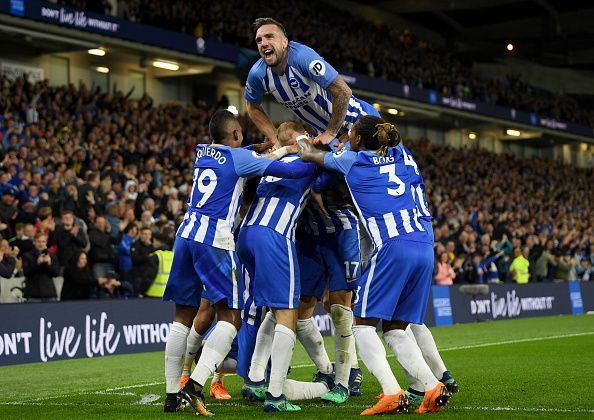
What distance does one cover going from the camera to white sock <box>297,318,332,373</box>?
29.5 ft

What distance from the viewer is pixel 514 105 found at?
48656 mm

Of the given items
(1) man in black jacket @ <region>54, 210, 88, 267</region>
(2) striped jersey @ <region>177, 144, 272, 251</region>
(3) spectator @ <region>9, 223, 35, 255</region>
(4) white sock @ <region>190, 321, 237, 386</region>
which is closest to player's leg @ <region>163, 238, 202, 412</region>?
(2) striped jersey @ <region>177, 144, 272, 251</region>

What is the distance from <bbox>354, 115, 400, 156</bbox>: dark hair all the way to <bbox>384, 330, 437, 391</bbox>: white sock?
4.88ft

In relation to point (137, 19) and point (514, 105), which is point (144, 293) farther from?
point (514, 105)

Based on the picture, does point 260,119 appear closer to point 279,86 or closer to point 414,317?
point 279,86

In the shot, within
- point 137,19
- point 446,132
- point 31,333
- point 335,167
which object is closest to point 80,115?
point 137,19

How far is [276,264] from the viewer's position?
26.3 ft

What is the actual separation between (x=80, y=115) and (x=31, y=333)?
9.86m

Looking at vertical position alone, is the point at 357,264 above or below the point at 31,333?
above

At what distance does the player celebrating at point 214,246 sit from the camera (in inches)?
313

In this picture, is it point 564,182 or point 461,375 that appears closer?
point 461,375

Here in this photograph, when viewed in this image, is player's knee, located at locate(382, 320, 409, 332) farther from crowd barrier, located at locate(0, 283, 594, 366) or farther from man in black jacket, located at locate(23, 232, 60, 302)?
man in black jacket, located at locate(23, 232, 60, 302)

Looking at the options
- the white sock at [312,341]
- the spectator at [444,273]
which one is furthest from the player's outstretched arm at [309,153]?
the spectator at [444,273]

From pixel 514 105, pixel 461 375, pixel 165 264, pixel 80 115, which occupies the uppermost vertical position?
pixel 514 105
